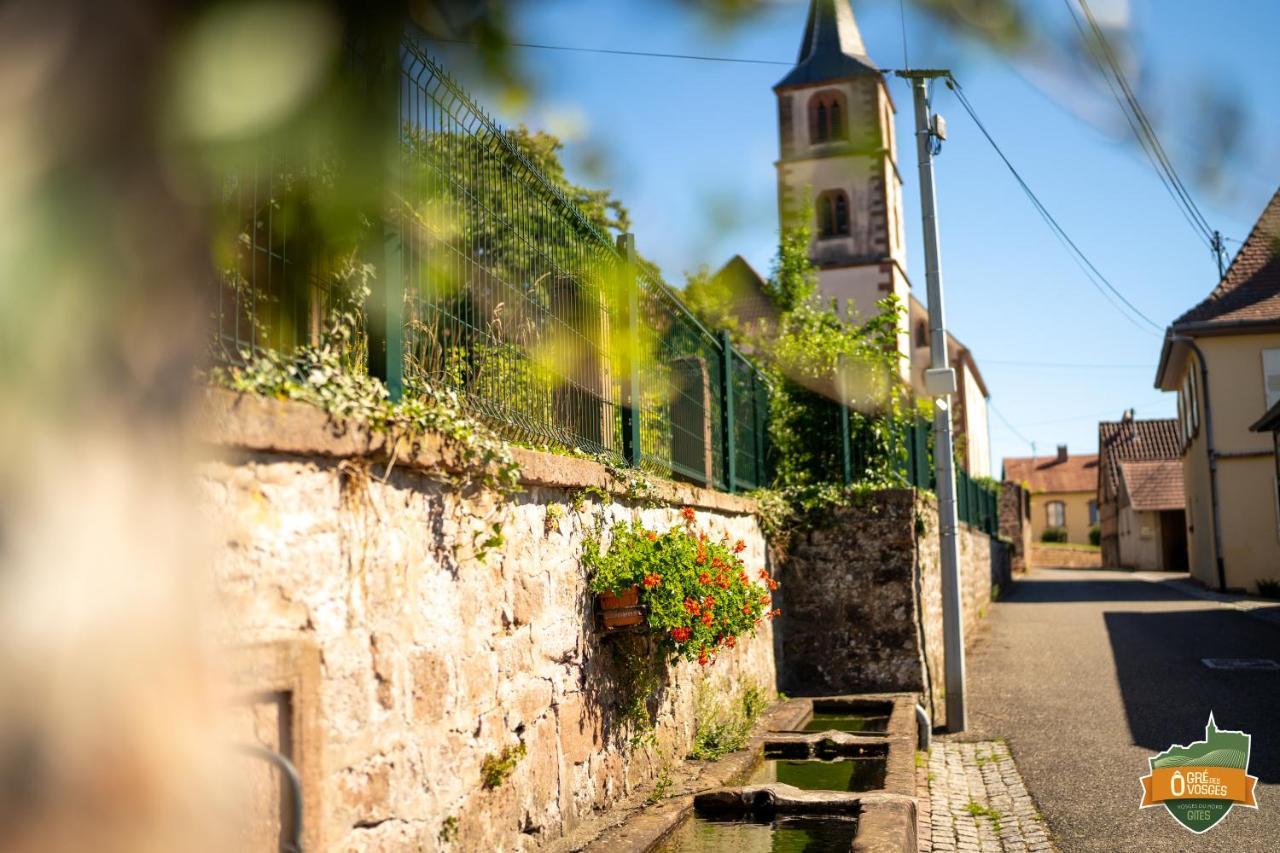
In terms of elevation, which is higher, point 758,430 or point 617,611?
point 758,430

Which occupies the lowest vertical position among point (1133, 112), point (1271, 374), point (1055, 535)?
point (1055, 535)

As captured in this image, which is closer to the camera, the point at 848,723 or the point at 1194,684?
the point at 848,723

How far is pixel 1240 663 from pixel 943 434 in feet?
16.3

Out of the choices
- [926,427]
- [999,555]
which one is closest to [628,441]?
[926,427]

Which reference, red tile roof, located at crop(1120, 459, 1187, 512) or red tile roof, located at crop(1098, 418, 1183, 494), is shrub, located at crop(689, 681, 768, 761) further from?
red tile roof, located at crop(1098, 418, 1183, 494)

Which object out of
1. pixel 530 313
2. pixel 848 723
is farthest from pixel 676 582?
pixel 848 723

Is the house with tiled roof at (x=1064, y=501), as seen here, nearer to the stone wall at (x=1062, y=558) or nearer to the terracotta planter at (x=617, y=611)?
the stone wall at (x=1062, y=558)

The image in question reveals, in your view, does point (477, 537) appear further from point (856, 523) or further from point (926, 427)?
point (926, 427)

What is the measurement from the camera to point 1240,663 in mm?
11461

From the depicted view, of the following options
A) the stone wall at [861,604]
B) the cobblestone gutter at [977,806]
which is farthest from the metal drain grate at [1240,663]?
the cobblestone gutter at [977,806]

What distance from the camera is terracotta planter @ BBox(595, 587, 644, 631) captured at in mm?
5020

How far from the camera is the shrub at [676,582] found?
5117 millimetres

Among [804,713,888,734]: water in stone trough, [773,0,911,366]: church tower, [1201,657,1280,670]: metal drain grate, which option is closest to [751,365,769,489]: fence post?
[804,713,888,734]: water in stone trough

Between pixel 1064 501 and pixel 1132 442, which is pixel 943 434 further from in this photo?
pixel 1064 501
